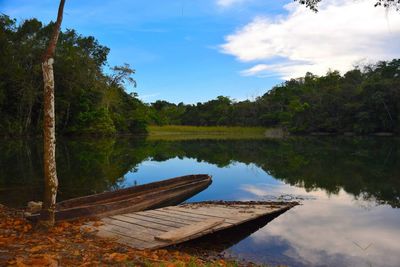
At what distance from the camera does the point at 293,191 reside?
15828mm

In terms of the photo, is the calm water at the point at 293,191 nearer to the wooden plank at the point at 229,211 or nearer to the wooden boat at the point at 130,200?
the wooden plank at the point at 229,211

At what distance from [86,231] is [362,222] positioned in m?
7.82

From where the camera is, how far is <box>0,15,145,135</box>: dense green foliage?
46844 mm

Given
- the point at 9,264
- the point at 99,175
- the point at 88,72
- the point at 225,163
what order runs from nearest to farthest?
the point at 9,264 < the point at 99,175 < the point at 225,163 < the point at 88,72

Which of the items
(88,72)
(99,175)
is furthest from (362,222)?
(88,72)

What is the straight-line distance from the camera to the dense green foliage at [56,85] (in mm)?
46844

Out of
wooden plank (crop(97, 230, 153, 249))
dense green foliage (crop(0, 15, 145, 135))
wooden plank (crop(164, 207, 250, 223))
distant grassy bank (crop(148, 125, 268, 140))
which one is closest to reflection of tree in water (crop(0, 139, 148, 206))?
Result: wooden plank (crop(164, 207, 250, 223))

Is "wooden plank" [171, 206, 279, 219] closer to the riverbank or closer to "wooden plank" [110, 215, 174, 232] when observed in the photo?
"wooden plank" [110, 215, 174, 232]

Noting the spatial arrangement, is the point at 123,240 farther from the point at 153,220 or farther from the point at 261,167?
the point at 261,167

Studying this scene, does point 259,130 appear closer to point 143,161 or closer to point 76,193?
point 143,161

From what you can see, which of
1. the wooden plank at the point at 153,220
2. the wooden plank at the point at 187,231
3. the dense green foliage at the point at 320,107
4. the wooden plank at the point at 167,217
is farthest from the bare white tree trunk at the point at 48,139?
the dense green foliage at the point at 320,107

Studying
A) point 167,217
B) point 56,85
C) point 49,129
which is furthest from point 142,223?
point 56,85

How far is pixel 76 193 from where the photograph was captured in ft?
47.3

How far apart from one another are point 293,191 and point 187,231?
370 inches
